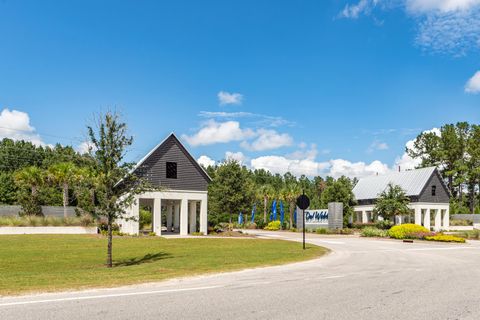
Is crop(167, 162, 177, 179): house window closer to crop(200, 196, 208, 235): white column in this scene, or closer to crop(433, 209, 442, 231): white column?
crop(200, 196, 208, 235): white column

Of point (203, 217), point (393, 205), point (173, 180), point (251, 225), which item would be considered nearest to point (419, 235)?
point (393, 205)

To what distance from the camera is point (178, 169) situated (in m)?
39.3

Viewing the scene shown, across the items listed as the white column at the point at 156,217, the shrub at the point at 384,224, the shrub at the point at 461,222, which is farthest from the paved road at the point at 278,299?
the shrub at the point at 461,222

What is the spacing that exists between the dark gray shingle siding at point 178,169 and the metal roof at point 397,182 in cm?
2691

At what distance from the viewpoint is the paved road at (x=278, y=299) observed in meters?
8.23

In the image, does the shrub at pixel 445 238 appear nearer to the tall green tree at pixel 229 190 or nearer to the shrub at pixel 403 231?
the shrub at pixel 403 231

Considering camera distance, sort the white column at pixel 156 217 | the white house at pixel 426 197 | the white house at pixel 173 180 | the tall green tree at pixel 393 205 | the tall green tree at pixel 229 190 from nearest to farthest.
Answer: the white column at pixel 156 217, the white house at pixel 173 180, the tall green tree at pixel 229 190, the tall green tree at pixel 393 205, the white house at pixel 426 197

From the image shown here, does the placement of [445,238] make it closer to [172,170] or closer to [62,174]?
[172,170]

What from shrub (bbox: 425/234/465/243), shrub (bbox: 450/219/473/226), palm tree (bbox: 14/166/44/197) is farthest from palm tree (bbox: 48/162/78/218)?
shrub (bbox: 450/219/473/226)

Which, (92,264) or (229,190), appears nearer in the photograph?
(92,264)

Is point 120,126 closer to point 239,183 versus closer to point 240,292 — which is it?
point 240,292

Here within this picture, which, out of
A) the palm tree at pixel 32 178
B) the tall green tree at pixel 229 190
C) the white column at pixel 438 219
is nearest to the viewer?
the tall green tree at pixel 229 190

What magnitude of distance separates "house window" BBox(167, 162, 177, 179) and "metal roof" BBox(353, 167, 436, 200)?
2888 cm

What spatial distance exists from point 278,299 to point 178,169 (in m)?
30.3
